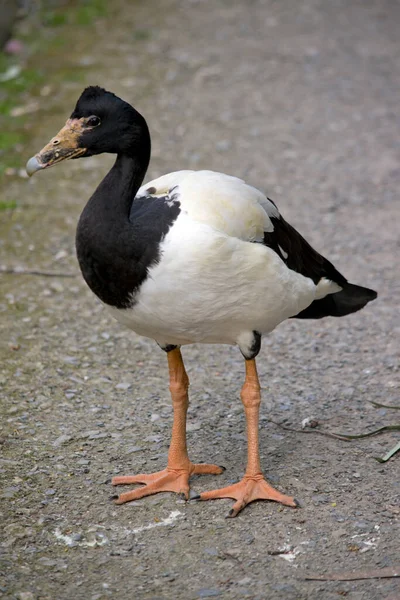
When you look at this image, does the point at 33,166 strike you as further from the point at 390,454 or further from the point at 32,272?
the point at 32,272

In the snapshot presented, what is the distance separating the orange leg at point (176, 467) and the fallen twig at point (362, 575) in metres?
0.92

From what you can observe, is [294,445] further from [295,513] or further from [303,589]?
[303,589]

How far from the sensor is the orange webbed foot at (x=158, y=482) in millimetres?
4613

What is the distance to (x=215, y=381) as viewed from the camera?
5.88 m

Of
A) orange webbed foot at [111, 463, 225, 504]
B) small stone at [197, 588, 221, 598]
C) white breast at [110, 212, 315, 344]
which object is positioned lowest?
orange webbed foot at [111, 463, 225, 504]

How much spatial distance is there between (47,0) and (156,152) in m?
5.82

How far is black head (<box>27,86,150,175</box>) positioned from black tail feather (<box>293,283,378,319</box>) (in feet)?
4.91

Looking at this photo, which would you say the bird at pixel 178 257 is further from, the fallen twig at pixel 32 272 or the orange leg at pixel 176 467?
the fallen twig at pixel 32 272

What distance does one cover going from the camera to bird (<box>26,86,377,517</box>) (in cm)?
414

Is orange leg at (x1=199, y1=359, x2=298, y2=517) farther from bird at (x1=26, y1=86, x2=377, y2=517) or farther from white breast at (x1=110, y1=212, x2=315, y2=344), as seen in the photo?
white breast at (x1=110, y1=212, x2=315, y2=344)

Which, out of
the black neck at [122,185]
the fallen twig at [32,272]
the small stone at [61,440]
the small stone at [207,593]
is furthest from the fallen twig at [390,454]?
the fallen twig at [32,272]

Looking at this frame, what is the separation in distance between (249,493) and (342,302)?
4.36 feet

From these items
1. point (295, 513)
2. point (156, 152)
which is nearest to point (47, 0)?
point (156, 152)

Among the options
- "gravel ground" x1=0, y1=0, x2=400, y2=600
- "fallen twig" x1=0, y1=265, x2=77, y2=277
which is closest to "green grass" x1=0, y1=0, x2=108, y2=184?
"gravel ground" x1=0, y1=0, x2=400, y2=600
